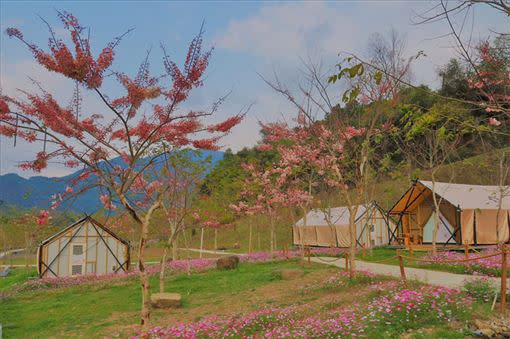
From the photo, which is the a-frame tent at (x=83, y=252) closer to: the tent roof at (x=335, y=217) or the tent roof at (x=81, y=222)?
the tent roof at (x=81, y=222)

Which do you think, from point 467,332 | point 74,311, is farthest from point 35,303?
point 467,332

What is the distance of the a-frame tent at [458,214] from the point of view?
23.7 meters

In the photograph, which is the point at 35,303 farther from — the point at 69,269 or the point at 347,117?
the point at 347,117

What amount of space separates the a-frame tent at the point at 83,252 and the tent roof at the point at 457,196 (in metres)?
18.1

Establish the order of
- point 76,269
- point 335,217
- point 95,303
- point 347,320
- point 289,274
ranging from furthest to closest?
point 335,217, point 76,269, point 289,274, point 95,303, point 347,320

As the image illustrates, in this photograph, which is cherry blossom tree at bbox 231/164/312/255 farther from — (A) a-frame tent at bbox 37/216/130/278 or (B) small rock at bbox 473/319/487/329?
(B) small rock at bbox 473/319/487/329

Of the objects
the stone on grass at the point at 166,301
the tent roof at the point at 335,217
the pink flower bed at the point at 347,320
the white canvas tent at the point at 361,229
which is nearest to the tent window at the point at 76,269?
the white canvas tent at the point at 361,229

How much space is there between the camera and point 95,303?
1485cm

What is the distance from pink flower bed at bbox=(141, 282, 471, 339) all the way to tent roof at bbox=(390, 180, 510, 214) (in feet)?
50.7

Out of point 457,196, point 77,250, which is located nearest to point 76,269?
point 77,250

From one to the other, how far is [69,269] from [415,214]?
865 inches

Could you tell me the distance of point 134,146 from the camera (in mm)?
7004

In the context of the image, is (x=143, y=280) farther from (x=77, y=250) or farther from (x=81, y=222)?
(x=77, y=250)

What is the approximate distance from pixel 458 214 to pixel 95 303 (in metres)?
19.0
